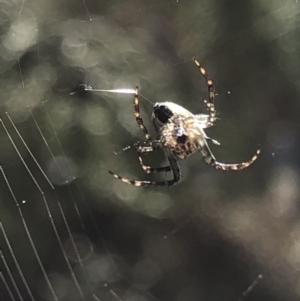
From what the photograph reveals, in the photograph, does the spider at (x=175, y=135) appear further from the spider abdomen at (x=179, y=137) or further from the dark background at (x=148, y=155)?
the dark background at (x=148, y=155)

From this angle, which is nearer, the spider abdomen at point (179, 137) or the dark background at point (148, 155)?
the spider abdomen at point (179, 137)

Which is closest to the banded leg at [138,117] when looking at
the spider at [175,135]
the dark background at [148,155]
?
the spider at [175,135]

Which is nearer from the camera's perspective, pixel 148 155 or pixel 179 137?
pixel 179 137

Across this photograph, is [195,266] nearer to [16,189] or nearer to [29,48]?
[16,189]

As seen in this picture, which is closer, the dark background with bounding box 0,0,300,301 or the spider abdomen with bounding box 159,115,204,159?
the spider abdomen with bounding box 159,115,204,159

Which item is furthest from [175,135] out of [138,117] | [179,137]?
[138,117]

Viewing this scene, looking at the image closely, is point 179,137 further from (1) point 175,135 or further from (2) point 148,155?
(2) point 148,155

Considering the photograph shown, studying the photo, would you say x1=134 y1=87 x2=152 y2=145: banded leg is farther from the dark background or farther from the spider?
the dark background

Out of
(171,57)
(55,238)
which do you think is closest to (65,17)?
(171,57)

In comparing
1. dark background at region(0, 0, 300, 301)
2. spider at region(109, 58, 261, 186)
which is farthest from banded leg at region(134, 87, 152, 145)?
dark background at region(0, 0, 300, 301)
